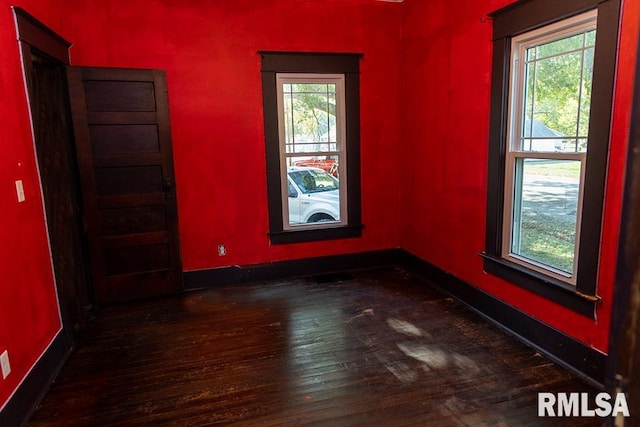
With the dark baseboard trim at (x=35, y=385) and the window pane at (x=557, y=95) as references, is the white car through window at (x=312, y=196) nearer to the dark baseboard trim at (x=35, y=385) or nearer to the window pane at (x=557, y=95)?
the window pane at (x=557, y=95)

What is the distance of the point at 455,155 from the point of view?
354 centimetres

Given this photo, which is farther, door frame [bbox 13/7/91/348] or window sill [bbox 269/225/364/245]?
window sill [bbox 269/225/364/245]

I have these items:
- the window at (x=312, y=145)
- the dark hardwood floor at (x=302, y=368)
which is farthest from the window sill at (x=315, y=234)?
the dark hardwood floor at (x=302, y=368)

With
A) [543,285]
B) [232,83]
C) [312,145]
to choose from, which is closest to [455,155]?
[543,285]

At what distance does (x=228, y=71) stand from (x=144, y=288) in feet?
7.28

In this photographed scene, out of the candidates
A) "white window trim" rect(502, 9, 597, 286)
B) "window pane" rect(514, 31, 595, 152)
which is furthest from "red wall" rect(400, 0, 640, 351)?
"window pane" rect(514, 31, 595, 152)

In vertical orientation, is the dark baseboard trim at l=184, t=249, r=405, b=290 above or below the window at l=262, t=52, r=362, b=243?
below

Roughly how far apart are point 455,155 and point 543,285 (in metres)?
1.34

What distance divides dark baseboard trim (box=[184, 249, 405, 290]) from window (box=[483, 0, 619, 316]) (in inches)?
60.3

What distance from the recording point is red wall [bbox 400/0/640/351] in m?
2.42

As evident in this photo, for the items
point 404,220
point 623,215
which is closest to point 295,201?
point 404,220

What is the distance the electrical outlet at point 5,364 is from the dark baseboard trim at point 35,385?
0.14 meters

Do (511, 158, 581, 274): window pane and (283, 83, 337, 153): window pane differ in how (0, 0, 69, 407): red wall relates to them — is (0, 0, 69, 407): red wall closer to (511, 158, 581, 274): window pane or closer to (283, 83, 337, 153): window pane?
(283, 83, 337, 153): window pane

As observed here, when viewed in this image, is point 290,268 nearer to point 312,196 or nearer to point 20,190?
point 312,196
